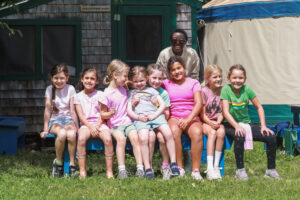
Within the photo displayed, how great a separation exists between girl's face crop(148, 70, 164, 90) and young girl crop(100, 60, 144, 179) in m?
0.28

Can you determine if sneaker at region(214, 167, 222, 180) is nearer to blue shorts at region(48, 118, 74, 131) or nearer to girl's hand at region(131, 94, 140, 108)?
girl's hand at region(131, 94, 140, 108)

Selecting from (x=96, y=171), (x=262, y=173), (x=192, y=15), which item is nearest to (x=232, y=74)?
(x=262, y=173)

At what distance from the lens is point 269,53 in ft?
33.4

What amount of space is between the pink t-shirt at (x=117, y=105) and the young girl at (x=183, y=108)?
19.6 inches

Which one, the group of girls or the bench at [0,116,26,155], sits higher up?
the group of girls

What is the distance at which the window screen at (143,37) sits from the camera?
9836mm

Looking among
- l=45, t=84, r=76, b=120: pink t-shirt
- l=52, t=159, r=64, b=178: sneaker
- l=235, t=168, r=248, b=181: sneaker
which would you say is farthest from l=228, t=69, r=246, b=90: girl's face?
l=52, t=159, r=64, b=178: sneaker

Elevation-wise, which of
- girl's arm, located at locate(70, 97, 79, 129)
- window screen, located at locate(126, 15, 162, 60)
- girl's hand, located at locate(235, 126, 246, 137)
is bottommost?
girl's hand, located at locate(235, 126, 246, 137)

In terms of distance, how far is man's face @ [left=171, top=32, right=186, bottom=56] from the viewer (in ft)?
22.1

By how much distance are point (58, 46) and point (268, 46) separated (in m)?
3.89

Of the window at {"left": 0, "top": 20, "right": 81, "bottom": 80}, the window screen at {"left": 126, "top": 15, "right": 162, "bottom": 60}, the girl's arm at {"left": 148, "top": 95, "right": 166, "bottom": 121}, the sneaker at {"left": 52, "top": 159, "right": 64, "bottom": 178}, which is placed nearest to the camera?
the girl's arm at {"left": 148, "top": 95, "right": 166, "bottom": 121}

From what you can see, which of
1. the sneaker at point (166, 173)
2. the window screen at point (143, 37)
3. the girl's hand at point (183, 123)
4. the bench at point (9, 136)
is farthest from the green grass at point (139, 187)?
the window screen at point (143, 37)

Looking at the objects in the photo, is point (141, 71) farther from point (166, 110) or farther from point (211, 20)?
point (211, 20)

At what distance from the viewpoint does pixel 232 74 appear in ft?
19.7
